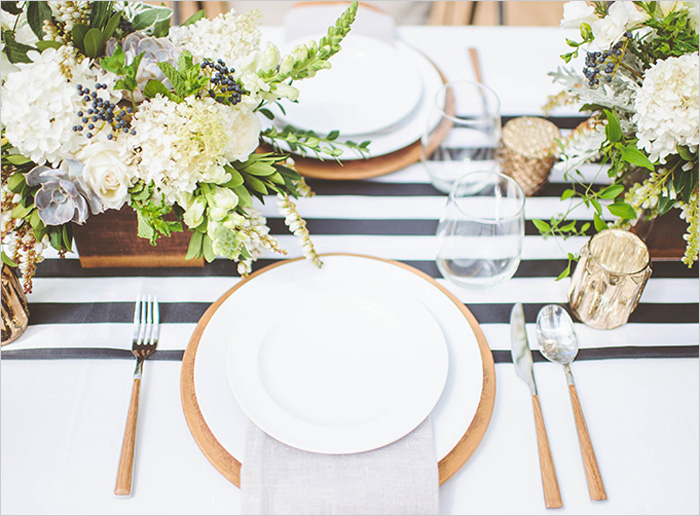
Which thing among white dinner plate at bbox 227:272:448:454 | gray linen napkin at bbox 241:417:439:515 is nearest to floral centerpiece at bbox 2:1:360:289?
white dinner plate at bbox 227:272:448:454

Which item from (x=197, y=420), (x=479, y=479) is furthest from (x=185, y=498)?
(x=479, y=479)

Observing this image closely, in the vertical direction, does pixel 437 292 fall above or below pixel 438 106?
below

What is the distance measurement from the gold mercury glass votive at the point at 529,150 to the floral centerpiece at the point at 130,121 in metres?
0.41

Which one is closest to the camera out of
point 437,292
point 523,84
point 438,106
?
point 437,292

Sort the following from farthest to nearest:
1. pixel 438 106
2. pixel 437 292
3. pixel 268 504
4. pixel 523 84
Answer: pixel 523 84
pixel 438 106
pixel 437 292
pixel 268 504

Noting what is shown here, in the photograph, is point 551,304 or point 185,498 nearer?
point 185,498

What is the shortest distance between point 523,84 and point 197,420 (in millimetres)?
848

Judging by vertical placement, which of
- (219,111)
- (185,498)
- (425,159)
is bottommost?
(185,498)

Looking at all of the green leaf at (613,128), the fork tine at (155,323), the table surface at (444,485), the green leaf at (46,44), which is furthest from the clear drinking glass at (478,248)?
the green leaf at (46,44)

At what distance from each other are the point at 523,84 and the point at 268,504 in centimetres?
88

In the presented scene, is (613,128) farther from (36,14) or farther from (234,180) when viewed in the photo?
(36,14)

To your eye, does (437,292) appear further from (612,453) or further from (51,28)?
(51,28)

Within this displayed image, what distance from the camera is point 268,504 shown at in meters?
0.55

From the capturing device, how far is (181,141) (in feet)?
1.90
